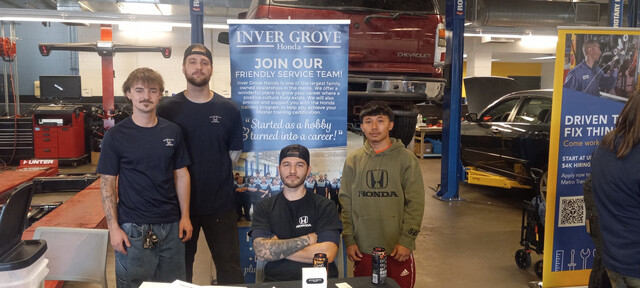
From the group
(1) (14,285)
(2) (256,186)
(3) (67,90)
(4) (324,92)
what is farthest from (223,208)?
(3) (67,90)

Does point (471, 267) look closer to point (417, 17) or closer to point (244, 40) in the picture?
point (417, 17)

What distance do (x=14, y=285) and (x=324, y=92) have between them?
188 cm

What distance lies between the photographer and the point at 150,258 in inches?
88.0

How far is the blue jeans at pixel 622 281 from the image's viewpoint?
1899 mm

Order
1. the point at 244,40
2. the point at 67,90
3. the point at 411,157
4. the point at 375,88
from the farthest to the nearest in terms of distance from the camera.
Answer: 1. the point at 67,90
2. the point at 375,88
3. the point at 244,40
4. the point at 411,157

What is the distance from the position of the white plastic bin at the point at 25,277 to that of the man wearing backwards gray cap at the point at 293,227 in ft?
2.88

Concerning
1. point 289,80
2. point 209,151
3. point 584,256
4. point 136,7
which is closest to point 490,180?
point 584,256

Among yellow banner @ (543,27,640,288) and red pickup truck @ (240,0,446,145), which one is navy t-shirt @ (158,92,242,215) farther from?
yellow banner @ (543,27,640,288)

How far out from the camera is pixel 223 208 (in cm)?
256

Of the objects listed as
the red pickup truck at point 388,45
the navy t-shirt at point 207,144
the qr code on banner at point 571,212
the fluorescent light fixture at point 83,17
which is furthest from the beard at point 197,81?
the fluorescent light fixture at point 83,17

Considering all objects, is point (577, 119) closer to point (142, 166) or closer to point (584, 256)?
point (584, 256)

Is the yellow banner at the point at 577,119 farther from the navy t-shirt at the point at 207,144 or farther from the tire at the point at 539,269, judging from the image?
the navy t-shirt at the point at 207,144

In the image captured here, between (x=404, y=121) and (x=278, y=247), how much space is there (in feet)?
8.42

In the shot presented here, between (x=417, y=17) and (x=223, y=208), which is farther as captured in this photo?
(x=417, y=17)
